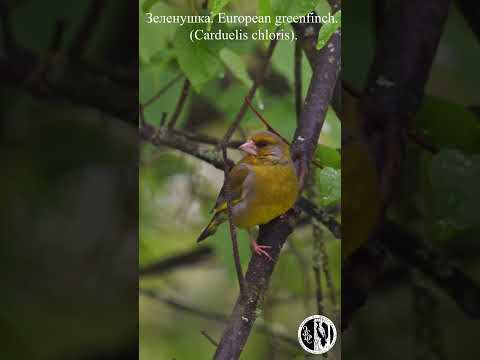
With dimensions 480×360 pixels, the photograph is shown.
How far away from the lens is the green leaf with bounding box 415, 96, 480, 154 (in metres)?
0.74

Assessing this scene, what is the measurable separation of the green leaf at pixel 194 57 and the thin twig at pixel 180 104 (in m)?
0.05

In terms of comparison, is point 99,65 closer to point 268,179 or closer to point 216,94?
point 216,94

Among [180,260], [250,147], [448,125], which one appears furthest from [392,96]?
[180,260]

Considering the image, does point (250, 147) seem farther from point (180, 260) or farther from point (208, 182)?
point (180, 260)

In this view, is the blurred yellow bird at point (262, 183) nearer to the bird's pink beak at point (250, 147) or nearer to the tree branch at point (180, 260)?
the bird's pink beak at point (250, 147)

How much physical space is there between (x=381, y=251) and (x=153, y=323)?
0.24 meters

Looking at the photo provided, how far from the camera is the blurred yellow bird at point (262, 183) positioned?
2.20 ft

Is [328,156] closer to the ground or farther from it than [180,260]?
farther from it

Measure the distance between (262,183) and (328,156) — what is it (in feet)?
0.20

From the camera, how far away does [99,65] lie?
0.80 metres

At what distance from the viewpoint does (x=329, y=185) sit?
0.65 m

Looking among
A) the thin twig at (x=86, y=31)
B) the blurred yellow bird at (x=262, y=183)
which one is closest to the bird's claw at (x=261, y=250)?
the blurred yellow bird at (x=262, y=183)

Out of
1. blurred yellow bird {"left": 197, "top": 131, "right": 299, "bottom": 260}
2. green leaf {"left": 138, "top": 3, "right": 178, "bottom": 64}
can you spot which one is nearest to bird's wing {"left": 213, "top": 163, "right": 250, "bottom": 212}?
blurred yellow bird {"left": 197, "top": 131, "right": 299, "bottom": 260}

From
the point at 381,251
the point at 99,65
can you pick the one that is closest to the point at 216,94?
the point at 99,65
